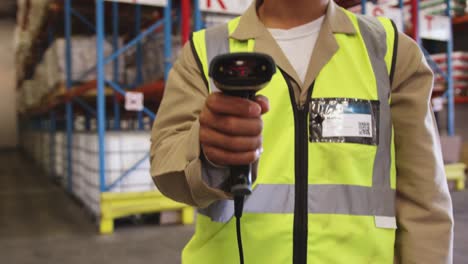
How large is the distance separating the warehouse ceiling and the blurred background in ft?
28.1

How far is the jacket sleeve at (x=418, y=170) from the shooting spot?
3.64 ft

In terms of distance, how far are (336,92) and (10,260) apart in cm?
377

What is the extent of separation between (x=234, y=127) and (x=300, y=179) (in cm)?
34

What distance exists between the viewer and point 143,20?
24.1 feet

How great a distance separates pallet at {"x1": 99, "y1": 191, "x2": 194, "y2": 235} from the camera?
4828 millimetres

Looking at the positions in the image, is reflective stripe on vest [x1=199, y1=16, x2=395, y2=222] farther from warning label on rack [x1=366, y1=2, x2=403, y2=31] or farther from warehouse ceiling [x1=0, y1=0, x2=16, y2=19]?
warehouse ceiling [x1=0, y1=0, x2=16, y2=19]

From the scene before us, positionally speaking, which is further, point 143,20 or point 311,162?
point 143,20

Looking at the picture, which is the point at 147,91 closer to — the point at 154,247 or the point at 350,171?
the point at 154,247

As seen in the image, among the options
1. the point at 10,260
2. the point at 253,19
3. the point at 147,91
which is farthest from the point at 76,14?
the point at 253,19

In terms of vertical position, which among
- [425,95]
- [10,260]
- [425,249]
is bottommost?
[10,260]

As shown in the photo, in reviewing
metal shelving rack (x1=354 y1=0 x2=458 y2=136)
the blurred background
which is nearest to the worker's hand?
the blurred background

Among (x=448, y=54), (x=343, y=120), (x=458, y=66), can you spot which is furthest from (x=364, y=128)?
(x=458, y=66)

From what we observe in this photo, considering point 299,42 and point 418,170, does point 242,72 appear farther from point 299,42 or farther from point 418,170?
point 418,170

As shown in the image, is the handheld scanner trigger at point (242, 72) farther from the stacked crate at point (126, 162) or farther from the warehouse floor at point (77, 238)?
the stacked crate at point (126, 162)
